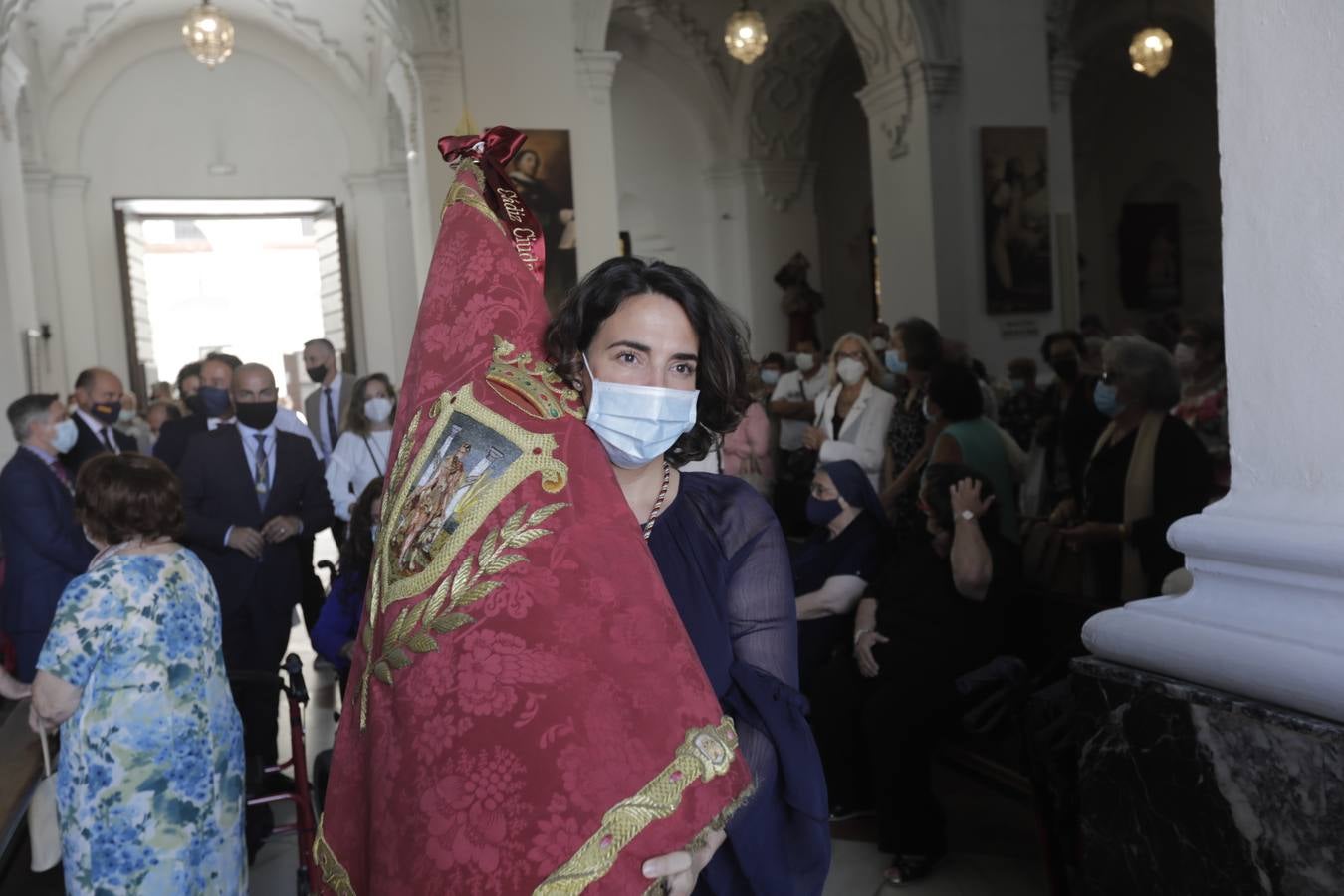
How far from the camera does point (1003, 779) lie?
3.77 metres

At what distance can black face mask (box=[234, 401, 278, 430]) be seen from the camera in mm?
5500

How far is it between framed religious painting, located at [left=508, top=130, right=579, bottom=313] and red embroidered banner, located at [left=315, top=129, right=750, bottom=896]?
8.63 m

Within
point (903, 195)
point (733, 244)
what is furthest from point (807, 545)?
point (733, 244)

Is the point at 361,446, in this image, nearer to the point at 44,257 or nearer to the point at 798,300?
the point at 44,257

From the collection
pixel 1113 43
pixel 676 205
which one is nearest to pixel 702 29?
pixel 676 205

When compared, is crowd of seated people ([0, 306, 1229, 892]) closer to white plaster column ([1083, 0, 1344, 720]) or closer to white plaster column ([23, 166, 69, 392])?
white plaster column ([1083, 0, 1344, 720])

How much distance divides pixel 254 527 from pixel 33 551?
893 millimetres

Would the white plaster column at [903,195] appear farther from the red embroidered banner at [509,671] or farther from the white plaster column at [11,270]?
the red embroidered banner at [509,671]

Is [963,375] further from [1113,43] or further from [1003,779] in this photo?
[1113,43]

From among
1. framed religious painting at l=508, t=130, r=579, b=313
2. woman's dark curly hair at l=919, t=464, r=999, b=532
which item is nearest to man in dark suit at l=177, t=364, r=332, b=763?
woman's dark curly hair at l=919, t=464, r=999, b=532

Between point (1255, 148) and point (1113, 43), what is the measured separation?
18346mm

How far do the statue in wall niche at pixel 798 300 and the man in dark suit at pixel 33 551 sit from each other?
12.3 m

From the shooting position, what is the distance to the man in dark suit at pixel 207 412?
21.2ft

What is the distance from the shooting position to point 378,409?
21.0ft
